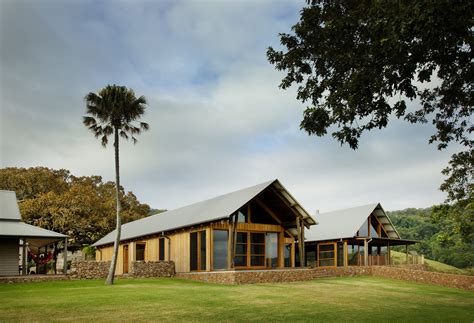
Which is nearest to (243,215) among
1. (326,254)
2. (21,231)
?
(326,254)

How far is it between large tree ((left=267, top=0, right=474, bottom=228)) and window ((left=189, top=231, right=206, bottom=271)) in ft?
49.9

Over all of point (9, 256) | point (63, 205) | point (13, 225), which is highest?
point (63, 205)

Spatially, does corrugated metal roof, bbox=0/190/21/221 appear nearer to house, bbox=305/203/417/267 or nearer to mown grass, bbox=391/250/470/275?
house, bbox=305/203/417/267

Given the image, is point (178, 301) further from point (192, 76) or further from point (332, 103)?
point (192, 76)

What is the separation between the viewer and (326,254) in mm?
36406

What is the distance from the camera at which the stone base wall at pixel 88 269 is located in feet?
84.5

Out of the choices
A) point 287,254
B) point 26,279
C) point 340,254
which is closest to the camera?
point 26,279

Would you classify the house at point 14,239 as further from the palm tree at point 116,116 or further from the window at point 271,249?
the window at point 271,249

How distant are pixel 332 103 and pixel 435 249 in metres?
57.0

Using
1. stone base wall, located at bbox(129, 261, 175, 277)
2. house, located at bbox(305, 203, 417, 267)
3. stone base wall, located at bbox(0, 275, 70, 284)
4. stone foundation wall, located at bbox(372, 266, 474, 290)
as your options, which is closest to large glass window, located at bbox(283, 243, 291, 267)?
house, located at bbox(305, 203, 417, 267)

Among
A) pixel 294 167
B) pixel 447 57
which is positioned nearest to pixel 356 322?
pixel 447 57

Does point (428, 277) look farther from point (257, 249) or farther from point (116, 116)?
point (116, 116)

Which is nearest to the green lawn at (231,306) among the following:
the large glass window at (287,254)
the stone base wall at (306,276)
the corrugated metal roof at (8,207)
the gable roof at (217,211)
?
the stone base wall at (306,276)

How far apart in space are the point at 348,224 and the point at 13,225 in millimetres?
22997
